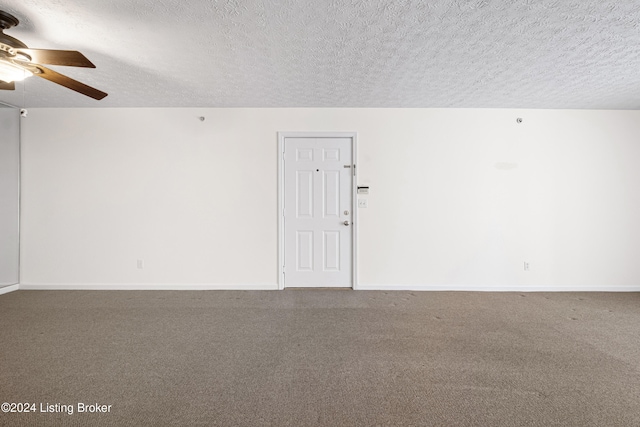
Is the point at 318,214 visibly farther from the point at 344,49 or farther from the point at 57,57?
the point at 57,57

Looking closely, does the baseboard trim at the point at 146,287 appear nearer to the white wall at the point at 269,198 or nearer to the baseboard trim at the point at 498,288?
the white wall at the point at 269,198

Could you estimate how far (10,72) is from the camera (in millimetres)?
2041

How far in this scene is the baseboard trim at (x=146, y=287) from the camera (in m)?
4.12

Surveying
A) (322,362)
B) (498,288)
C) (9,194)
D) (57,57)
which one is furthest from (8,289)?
(498,288)

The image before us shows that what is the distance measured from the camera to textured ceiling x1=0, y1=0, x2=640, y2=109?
204 cm

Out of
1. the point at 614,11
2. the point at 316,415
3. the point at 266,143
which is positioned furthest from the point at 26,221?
the point at 614,11

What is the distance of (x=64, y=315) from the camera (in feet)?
10.4

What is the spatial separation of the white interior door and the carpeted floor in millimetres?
624

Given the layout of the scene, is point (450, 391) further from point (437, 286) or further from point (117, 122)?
point (117, 122)

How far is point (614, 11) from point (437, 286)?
3.30m

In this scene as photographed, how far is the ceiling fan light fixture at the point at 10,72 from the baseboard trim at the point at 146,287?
2884 mm

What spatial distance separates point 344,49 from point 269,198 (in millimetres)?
2262

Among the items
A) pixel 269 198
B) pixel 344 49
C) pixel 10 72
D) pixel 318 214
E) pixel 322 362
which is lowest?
pixel 322 362

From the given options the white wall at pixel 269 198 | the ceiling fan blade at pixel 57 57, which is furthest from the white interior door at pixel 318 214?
the ceiling fan blade at pixel 57 57
